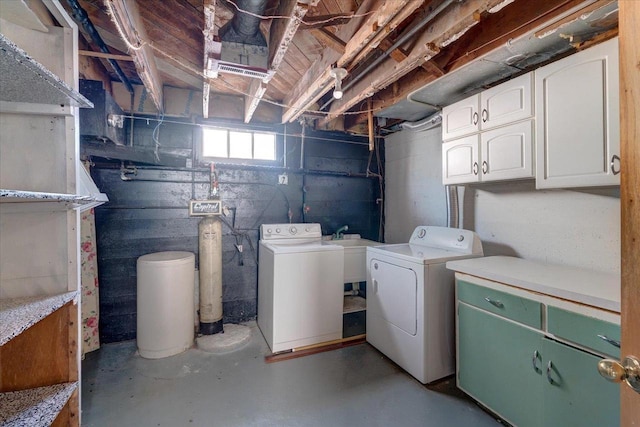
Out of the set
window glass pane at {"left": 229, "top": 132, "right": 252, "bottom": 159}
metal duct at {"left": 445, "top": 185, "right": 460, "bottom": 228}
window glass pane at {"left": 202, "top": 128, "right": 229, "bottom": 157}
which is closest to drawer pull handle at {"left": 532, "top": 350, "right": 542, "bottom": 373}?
metal duct at {"left": 445, "top": 185, "right": 460, "bottom": 228}

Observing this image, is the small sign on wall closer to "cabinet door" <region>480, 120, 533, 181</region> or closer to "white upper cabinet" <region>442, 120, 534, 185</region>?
"white upper cabinet" <region>442, 120, 534, 185</region>

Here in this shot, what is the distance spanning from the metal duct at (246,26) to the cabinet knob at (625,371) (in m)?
1.77

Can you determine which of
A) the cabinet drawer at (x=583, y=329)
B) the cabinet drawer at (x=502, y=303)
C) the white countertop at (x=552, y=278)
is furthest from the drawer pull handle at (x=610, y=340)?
the cabinet drawer at (x=502, y=303)

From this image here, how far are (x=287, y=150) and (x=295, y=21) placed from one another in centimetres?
197

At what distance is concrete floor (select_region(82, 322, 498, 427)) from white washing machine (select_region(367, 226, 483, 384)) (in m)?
0.15

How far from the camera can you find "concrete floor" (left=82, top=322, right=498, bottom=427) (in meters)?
1.72

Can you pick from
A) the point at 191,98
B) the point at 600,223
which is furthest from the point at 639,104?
the point at 191,98

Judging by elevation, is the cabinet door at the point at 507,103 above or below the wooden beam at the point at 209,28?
below

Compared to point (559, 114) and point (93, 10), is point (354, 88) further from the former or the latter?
point (93, 10)

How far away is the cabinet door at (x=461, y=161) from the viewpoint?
2.10 metres

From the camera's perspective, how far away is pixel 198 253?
287 cm

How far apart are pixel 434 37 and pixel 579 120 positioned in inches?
34.1

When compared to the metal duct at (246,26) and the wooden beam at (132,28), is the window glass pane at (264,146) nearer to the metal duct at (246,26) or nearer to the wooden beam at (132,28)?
the wooden beam at (132,28)

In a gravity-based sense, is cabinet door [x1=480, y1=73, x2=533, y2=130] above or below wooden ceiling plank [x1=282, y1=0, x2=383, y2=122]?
below
